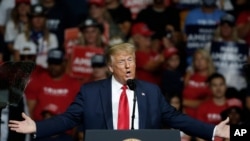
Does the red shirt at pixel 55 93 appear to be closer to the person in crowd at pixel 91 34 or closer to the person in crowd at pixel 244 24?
the person in crowd at pixel 91 34

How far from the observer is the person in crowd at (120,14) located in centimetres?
1020

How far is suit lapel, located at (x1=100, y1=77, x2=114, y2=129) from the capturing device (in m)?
5.45

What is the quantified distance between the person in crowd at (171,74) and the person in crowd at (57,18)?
1389mm

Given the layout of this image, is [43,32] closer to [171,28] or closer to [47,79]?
[47,79]

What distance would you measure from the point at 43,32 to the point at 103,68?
1288 millimetres

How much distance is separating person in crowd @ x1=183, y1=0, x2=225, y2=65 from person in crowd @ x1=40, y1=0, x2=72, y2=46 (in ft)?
5.00

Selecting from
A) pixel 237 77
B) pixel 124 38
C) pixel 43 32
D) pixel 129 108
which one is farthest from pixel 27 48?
pixel 129 108

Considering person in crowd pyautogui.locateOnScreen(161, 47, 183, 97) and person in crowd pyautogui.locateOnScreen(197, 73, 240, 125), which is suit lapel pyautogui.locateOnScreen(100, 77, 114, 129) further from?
person in crowd pyautogui.locateOnScreen(161, 47, 183, 97)

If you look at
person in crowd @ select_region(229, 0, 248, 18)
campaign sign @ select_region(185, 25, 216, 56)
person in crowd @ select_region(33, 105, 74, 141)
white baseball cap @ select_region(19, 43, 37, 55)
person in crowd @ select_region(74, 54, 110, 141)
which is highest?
person in crowd @ select_region(229, 0, 248, 18)

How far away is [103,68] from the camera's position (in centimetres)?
882

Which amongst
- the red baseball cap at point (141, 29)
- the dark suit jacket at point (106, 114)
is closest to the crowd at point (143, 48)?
the red baseball cap at point (141, 29)

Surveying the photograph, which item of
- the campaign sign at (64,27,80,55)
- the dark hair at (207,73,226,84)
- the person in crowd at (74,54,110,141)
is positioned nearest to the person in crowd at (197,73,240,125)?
the dark hair at (207,73,226,84)

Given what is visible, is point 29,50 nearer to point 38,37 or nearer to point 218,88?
point 38,37

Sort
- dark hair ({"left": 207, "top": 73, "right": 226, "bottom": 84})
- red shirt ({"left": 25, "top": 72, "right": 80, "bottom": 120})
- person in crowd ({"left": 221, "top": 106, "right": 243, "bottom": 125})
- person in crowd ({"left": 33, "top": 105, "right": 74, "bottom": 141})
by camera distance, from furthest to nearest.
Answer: red shirt ({"left": 25, "top": 72, "right": 80, "bottom": 120}) < dark hair ({"left": 207, "top": 73, "right": 226, "bottom": 84}) < person in crowd ({"left": 221, "top": 106, "right": 243, "bottom": 125}) < person in crowd ({"left": 33, "top": 105, "right": 74, "bottom": 141})
